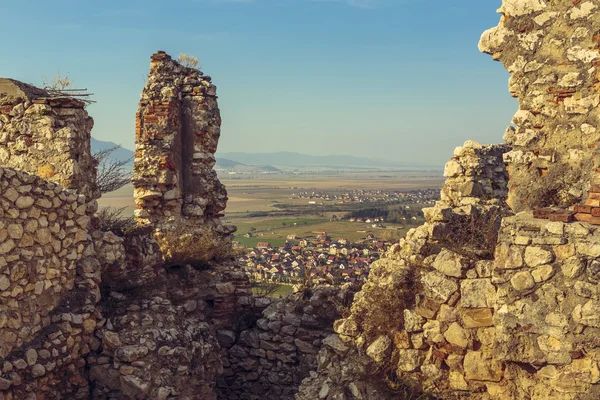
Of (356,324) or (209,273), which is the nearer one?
(356,324)

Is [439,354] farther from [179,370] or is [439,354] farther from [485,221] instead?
[179,370]

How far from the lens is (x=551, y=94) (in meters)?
4.81

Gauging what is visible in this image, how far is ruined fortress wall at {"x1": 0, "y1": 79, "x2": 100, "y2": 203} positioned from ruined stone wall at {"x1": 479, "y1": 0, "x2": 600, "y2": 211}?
4540 mm

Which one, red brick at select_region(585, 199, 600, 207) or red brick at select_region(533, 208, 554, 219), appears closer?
red brick at select_region(585, 199, 600, 207)

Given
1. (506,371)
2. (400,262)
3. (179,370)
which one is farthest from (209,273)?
(506,371)

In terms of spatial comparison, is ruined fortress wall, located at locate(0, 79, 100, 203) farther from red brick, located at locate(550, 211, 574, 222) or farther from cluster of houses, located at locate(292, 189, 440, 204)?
cluster of houses, located at locate(292, 189, 440, 204)

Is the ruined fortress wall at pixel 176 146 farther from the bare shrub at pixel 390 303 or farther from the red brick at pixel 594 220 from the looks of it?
the red brick at pixel 594 220

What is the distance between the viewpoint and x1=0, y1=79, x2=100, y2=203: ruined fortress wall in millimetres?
6355

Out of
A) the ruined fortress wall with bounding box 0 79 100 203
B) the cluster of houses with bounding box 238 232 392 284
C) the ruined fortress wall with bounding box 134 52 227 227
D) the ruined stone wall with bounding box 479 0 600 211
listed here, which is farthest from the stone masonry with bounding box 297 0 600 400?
the ruined fortress wall with bounding box 134 52 227 227

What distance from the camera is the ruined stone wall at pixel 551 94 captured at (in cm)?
465

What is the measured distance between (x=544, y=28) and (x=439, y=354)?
2994mm

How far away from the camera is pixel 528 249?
455 centimetres

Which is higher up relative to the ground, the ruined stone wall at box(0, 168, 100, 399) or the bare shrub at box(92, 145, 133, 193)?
the bare shrub at box(92, 145, 133, 193)

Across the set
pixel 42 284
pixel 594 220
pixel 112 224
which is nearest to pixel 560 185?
pixel 594 220
